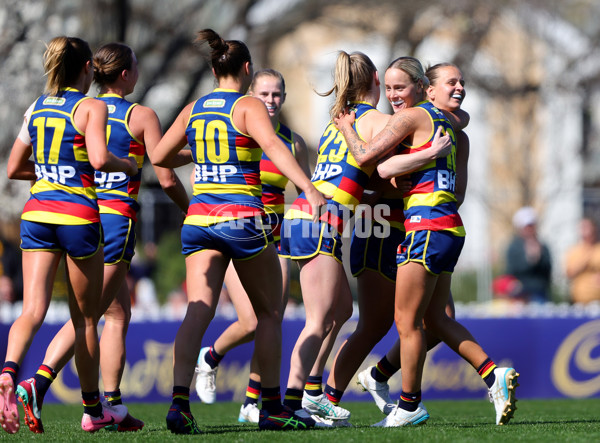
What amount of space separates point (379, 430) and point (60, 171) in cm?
238

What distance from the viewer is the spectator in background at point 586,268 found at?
1280 centimetres

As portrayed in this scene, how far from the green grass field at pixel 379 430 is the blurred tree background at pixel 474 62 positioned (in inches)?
298

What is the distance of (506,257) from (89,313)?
7.71 meters

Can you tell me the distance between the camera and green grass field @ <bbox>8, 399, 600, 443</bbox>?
5.21 m

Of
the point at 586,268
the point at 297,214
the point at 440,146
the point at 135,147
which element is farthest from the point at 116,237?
the point at 586,268

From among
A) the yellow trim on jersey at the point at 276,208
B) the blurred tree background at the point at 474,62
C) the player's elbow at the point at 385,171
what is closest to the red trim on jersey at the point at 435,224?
the player's elbow at the point at 385,171

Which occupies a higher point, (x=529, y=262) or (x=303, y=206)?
(x=303, y=206)

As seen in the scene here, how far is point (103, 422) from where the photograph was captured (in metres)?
6.04

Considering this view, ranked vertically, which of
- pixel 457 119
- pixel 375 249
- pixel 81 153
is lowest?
pixel 375 249

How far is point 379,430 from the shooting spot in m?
5.71

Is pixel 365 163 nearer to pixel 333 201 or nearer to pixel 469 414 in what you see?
pixel 333 201

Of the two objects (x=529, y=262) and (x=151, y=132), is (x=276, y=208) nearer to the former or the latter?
(x=151, y=132)

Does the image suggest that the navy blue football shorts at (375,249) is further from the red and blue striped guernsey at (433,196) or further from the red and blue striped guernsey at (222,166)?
the red and blue striped guernsey at (222,166)

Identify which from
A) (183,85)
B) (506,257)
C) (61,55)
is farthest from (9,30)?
(61,55)
